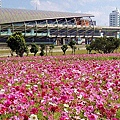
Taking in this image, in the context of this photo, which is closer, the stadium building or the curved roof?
the stadium building

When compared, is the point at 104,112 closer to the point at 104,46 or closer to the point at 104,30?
the point at 104,46

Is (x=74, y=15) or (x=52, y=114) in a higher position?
(x=74, y=15)

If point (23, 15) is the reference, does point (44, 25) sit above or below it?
below

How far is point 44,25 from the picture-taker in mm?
84438

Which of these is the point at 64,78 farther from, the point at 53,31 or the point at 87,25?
the point at 87,25

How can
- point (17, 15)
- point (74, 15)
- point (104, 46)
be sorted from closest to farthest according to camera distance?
1. point (104, 46)
2. point (17, 15)
3. point (74, 15)

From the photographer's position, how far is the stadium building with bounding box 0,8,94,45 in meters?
78.9

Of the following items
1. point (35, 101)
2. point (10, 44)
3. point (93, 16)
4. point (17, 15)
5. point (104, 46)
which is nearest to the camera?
point (35, 101)

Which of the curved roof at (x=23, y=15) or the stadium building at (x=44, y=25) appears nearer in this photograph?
the stadium building at (x=44, y=25)

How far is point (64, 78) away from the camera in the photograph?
5.91 metres

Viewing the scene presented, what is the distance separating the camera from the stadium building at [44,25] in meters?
78.9

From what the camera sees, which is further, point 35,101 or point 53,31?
point 53,31

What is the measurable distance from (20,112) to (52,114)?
370 mm

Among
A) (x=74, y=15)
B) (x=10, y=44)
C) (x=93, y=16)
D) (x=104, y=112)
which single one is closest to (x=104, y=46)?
(x=10, y=44)
